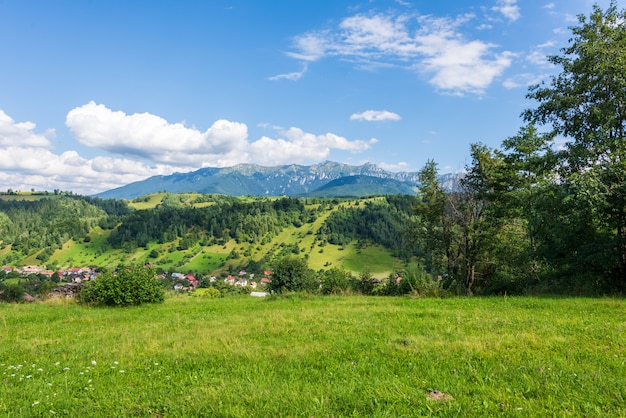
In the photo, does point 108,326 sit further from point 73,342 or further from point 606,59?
point 606,59

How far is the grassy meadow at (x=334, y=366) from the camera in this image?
5281mm

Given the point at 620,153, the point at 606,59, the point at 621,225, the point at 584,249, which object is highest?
the point at 606,59

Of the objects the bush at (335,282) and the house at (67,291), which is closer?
the house at (67,291)

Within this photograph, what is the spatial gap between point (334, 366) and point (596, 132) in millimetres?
19861

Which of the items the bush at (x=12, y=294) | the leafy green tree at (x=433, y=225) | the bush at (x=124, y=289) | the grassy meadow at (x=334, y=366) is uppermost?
the leafy green tree at (x=433, y=225)

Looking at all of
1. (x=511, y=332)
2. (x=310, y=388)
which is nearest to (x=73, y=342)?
(x=310, y=388)

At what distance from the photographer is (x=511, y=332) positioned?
29.3 ft

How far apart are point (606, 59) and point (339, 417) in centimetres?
2264

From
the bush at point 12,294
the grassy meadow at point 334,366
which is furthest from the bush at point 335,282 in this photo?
the bush at point 12,294

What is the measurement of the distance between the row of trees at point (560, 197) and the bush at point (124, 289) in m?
18.9

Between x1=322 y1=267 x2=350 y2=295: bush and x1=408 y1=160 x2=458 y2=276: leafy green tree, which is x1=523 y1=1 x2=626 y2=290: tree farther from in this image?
x1=322 y1=267 x2=350 y2=295: bush

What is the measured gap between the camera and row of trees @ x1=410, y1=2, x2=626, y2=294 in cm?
1623

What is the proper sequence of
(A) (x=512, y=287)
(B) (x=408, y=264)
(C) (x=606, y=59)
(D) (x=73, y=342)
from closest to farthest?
(D) (x=73, y=342)
(C) (x=606, y=59)
(A) (x=512, y=287)
(B) (x=408, y=264)

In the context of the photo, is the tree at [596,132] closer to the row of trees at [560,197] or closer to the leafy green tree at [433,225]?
the row of trees at [560,197]
